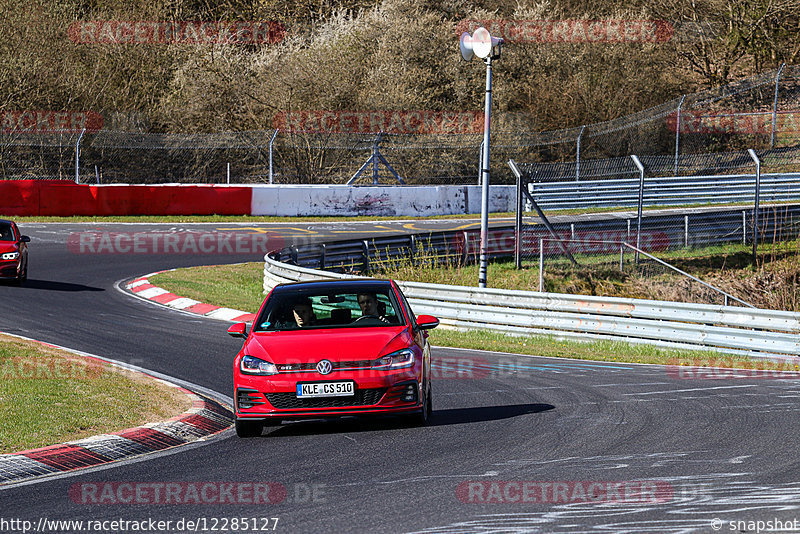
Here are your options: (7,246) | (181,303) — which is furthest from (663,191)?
(7,246)

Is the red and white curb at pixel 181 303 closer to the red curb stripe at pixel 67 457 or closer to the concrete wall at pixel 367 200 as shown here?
the red curb stripe at pixel 67 457

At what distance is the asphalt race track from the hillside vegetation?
3229 centimetres

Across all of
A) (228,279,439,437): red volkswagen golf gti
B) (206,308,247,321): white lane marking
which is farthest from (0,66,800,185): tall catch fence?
(228,279,439,437): red volkswagen golf gti

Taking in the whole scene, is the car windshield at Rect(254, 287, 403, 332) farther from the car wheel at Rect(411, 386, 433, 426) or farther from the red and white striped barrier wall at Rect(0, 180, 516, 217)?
the red and white striped barrier wall at Rect(0, 180, 516, 217)

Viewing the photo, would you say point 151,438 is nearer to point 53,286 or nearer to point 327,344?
point 327,344

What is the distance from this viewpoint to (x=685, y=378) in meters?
12.8

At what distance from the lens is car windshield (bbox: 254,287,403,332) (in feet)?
32.6

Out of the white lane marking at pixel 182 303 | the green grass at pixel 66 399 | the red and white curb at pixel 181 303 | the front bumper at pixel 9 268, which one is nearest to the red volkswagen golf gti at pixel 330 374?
the green grass at pixel 66 399

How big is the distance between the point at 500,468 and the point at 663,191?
3340 cm

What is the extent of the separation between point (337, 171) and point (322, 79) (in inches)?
221

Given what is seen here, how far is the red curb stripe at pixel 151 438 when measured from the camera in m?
8.91

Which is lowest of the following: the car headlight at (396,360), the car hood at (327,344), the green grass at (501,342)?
the green grass at (501,342)

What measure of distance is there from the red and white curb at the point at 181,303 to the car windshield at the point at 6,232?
268 cm

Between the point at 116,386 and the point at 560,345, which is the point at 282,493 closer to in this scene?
the point at 116,386
